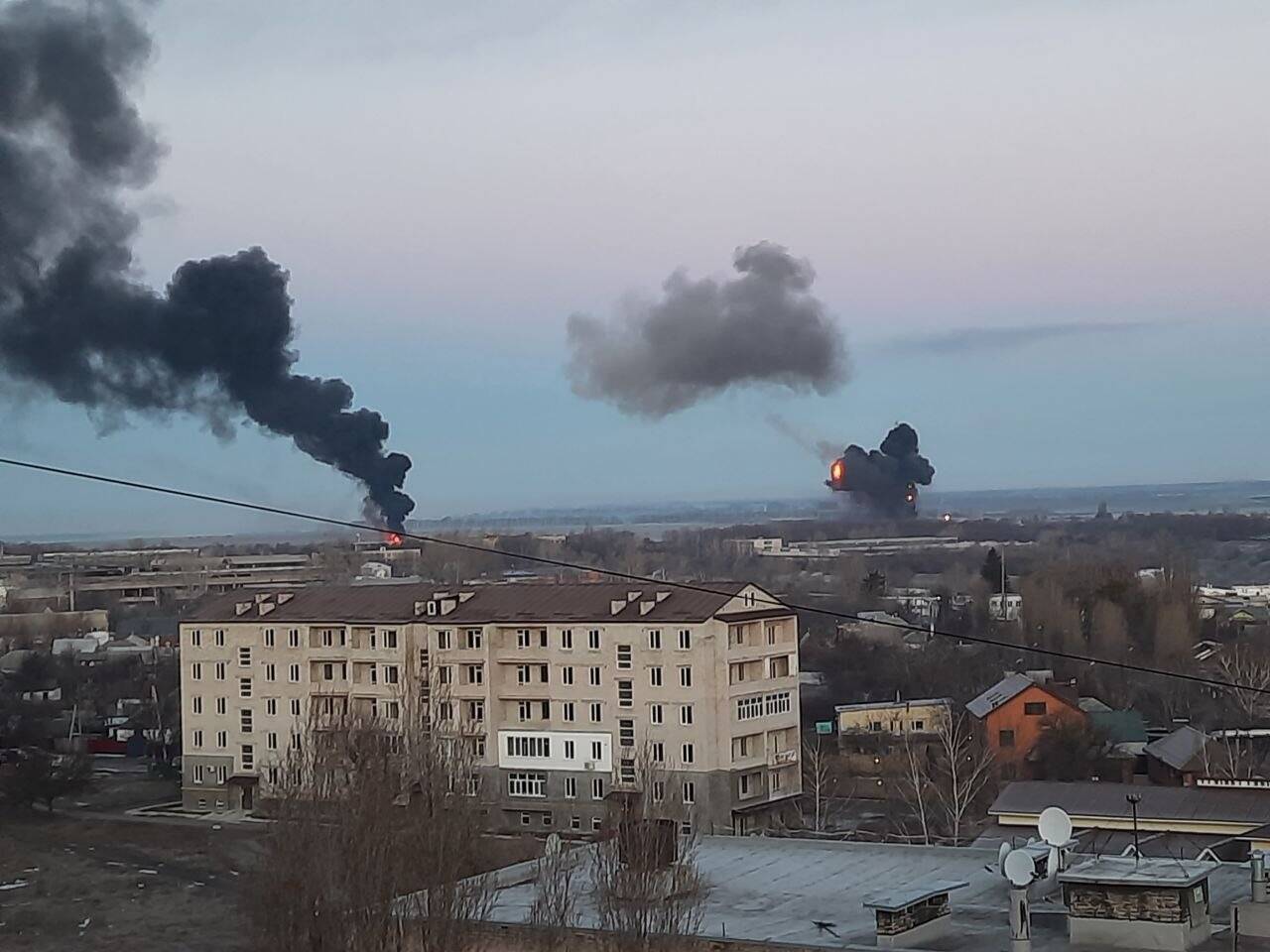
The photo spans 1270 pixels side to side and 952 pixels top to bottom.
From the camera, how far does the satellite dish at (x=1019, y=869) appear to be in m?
8.44

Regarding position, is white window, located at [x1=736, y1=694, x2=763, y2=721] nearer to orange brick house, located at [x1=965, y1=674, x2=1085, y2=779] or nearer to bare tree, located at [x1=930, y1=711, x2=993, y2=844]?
bare tree, located at [x1=930, y1=711, x2=993, y2=844]

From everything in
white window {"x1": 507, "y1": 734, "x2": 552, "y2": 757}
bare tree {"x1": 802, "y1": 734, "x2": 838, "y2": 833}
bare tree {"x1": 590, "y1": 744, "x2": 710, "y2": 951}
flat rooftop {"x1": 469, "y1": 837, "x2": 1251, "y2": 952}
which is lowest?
bare tree {"x1": 802, "y1": 734, "x2": 838, "y2": 833}

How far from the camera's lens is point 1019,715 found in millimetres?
25312

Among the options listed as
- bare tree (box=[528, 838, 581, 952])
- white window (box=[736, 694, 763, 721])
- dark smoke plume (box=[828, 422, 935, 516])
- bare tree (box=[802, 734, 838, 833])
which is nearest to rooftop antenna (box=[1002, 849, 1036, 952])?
bare tree (box=[528, 838, 581, 952])

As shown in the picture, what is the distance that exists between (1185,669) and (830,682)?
7.27m

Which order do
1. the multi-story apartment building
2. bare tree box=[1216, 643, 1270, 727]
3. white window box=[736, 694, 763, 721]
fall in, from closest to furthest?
the multi-story apartment building, white window box=[736, 694, 763, 721], bare tree box=[1216, 643, 1270, 727]

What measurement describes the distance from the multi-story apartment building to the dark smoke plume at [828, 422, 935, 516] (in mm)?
52934

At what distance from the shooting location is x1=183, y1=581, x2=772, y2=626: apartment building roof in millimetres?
21875

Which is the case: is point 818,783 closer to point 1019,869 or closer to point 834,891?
point 834,891

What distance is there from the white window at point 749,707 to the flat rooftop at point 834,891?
870 cm

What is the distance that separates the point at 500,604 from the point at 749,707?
13.1ft

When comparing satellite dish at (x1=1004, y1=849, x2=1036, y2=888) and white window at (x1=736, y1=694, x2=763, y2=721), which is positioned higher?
satellite dish at (x1=1004, y1=849, x2=1036, y2=888)

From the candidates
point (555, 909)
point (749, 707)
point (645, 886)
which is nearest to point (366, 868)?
point (555, 909)

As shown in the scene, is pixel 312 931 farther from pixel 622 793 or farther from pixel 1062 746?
pixel 1062 746
